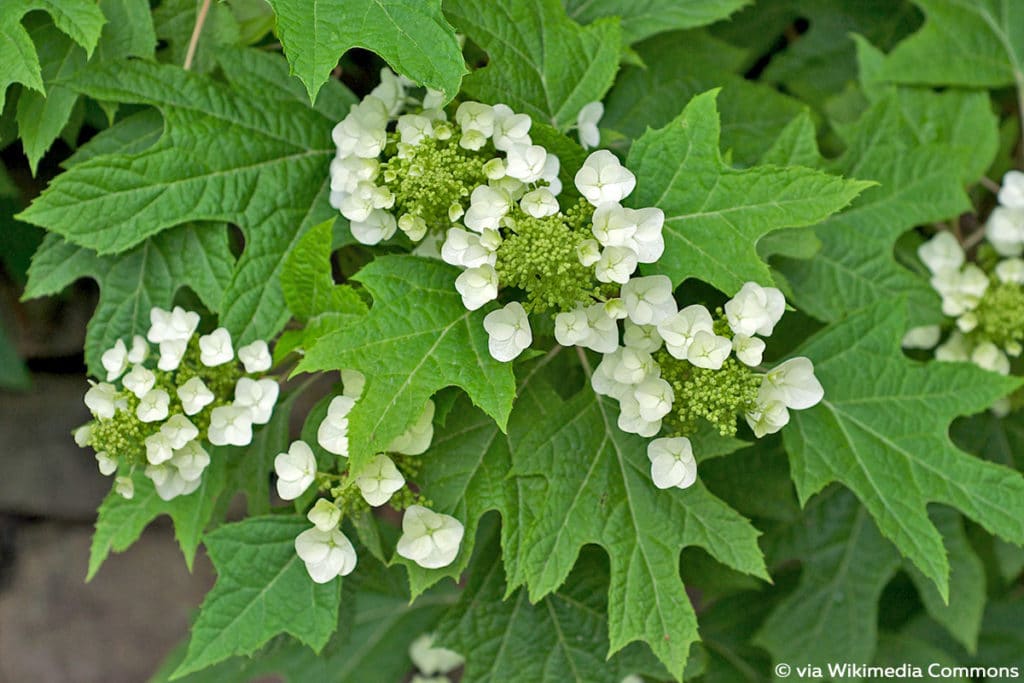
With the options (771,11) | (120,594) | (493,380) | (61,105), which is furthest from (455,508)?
(120,594)

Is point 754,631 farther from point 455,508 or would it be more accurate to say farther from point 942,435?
point 455,508

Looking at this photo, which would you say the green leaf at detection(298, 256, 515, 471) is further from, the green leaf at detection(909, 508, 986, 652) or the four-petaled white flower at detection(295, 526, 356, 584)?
the green leaf at detection(909, 508, 986, 652)

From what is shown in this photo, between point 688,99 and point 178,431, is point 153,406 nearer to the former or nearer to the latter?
point 178,431

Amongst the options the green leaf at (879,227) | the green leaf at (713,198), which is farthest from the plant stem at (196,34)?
the green leaf at (879,227)

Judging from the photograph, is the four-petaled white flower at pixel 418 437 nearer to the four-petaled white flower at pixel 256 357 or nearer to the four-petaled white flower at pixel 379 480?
the four-petaled white flower at pixel 379 480

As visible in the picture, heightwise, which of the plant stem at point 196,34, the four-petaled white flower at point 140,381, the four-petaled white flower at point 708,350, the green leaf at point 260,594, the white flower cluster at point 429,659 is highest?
the plant stem at point 196,34

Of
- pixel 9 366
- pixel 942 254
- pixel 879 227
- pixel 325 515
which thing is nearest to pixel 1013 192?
pixel 942 254
